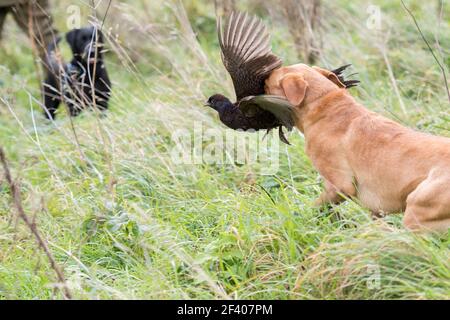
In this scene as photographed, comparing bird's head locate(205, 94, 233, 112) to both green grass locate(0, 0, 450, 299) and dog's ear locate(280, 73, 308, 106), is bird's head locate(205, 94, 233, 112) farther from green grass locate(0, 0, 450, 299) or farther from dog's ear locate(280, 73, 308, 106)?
green grass locate(0, 0, 450, 299)

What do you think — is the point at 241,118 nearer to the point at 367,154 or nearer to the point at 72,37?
the point at 367,154

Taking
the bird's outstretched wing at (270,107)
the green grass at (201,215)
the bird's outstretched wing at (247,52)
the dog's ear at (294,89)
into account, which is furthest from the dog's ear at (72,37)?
the dog's ear at (294,89)

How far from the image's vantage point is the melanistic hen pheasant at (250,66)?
14.2ft

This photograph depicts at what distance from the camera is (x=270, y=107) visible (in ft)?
14.3

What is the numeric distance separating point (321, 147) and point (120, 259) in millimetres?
1350

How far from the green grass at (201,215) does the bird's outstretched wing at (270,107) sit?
1.56ft

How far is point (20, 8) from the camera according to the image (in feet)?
27.5

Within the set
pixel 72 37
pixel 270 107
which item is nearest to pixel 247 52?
pixel 270 107

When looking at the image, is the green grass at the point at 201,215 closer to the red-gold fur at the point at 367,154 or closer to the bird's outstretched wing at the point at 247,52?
the red-gold fur at the point at 367,154

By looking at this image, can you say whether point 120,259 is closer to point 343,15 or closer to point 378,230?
point 378,230

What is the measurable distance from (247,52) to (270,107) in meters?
0.34

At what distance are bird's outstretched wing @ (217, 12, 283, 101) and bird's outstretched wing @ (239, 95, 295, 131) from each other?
0.31ft
